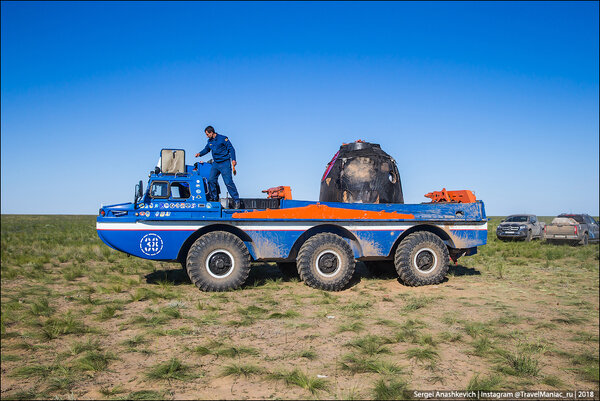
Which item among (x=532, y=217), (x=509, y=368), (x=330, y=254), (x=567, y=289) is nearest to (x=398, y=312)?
(x=330, y=254)

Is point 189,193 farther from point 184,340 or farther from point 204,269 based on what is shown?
point 184,340

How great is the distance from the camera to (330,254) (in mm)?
9875

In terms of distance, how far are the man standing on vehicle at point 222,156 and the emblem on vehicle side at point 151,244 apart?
178 cm

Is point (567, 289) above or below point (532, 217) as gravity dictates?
below

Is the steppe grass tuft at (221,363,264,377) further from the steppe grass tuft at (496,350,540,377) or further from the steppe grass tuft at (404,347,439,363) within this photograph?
the steppe grass tuft at (496,350,540,377)

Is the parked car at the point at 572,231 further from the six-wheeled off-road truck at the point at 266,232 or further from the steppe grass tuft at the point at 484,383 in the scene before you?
the steppe grass tuft at the point at 484,383

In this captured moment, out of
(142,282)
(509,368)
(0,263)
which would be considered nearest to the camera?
(509,368)

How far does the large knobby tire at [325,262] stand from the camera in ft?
32.0

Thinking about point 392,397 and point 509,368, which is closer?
point 392,397

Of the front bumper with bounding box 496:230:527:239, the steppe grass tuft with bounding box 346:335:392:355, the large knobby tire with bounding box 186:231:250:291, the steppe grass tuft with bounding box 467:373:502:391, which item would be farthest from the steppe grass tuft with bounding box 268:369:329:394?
the front bumper with bounding box 496:230:527:239

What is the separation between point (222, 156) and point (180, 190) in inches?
54.6

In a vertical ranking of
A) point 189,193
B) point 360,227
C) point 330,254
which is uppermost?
point 189,193

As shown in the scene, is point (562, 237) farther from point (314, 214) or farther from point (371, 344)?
point (371, 344)

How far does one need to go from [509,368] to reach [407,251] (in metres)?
5.45
